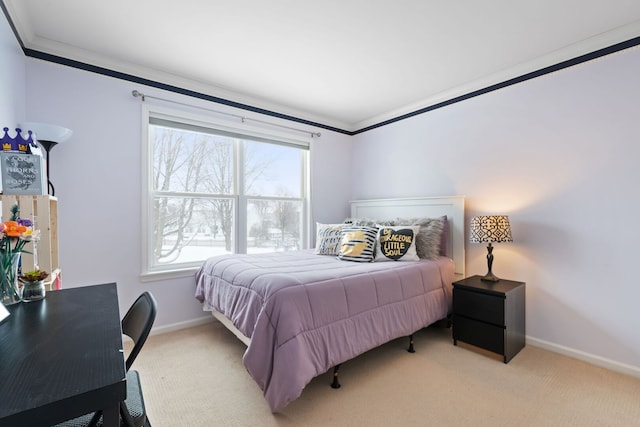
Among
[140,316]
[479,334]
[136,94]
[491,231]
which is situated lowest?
[479,334]

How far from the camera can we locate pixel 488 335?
2328mm

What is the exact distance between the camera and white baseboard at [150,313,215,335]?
2.79m

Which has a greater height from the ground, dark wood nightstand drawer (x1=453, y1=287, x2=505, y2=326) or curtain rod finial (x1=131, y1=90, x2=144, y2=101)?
curtain rod finial (x1=131, y1=90, x2=144, y2=101)

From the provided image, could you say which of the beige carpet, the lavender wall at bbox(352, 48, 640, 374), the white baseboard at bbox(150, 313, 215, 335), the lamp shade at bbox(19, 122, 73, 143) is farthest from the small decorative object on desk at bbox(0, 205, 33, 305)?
the lavender wall at bbox(352, 48, 640, 374)

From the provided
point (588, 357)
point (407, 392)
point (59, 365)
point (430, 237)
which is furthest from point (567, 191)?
point (59, 365)

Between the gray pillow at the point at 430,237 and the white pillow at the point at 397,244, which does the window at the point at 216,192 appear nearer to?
the white pillow at the point at 397,244

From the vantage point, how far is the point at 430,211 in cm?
327

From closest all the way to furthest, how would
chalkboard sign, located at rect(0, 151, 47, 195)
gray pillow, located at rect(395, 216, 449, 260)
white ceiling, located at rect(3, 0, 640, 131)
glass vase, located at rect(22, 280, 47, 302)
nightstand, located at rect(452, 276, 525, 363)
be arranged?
glass vase, located at rect(22, 280, 47, 302) → chalkboard sign, located at rect(0, 151, 47, 195) → white ceiling, located at rect(3, 0, 640, 131) → nightstand, located at rect(452, 276, 525, 363) → gray pillow, located at rect(395, 216, 449, 260)

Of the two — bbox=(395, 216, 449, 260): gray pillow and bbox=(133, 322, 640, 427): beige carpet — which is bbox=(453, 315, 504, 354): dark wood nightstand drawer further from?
bbox=(395, 216, 449, 260): gray pillow

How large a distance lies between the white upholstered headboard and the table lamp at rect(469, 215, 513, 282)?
347 millimetres

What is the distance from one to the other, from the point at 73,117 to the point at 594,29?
4142 mm

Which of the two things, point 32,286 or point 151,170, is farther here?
point 151,170

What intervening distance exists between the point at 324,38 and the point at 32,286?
2.33 metres

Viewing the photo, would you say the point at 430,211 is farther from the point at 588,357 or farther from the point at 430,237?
the point at 588,357
